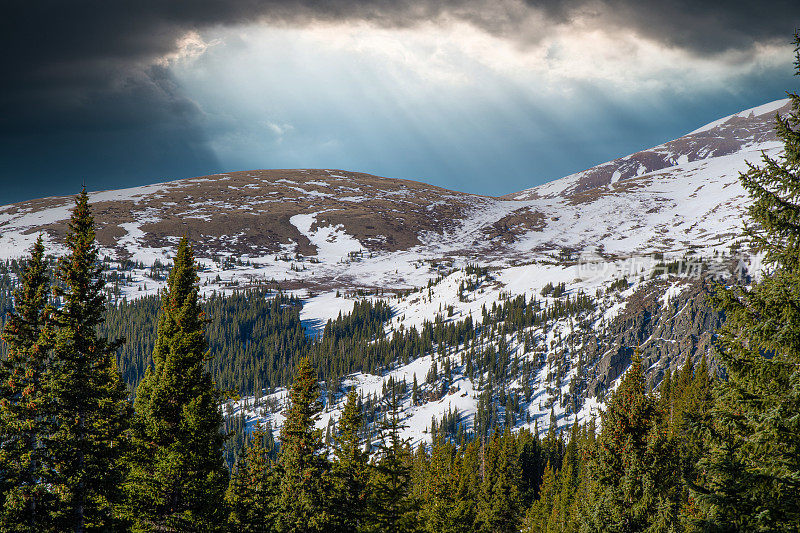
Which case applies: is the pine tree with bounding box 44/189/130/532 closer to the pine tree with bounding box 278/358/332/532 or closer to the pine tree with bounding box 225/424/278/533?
the pine tree with bounding box 225/424/278/533

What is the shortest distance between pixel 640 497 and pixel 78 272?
83.7ft

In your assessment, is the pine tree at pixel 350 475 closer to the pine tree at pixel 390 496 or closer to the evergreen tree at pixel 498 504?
the pine tree at pixel 390 496

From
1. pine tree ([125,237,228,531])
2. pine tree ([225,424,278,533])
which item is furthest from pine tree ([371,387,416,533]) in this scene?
pine tree ([125,237,228,531])

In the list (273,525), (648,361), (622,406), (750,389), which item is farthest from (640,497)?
(648,361)

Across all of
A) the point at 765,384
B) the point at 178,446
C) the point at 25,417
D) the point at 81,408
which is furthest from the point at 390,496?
the point at 765,384

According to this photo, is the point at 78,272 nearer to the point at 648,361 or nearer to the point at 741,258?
the point at 648,361

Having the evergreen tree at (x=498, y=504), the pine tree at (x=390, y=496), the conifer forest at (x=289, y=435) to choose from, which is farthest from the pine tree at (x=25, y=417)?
the evergreen tree at (x=498, y=504)

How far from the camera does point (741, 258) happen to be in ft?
629

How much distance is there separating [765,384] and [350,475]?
2241cm

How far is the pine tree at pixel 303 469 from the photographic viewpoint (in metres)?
26.0

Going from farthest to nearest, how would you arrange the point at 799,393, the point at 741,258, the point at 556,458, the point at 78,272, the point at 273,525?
the point at 741,258, the point at 556,458, the point at 273,525, the point at 78,272, the point at 799,393

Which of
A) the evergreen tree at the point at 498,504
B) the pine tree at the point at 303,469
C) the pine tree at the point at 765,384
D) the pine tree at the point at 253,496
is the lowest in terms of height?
the evergreen tree at the point at 498,504

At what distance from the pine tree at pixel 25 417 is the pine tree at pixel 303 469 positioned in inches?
416

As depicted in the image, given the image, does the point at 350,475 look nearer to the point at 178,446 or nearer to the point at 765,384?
the point at 178,446
